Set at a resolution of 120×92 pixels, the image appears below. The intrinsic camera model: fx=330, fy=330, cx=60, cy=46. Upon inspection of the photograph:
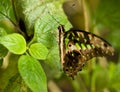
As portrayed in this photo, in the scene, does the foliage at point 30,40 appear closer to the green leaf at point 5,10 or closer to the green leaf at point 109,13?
the green leaf at point 5,10

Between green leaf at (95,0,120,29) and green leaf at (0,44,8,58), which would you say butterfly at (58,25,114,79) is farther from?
green leaf at (95,0,120,29)

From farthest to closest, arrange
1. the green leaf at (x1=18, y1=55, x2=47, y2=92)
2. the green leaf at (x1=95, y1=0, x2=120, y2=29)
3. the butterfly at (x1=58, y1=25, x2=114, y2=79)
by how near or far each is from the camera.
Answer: the green leaf at (x1=95, y1=0, x2=120, y2=29)
the butterfly at (x1=58, y1=25, x2=114, y2=79)
the green leaf at (x1=18, y1=55, x2=47, y2=92)

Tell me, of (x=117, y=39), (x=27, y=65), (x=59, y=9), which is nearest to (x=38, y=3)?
(x=59, y=9)

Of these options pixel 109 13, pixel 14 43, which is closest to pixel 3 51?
pixel 14 43

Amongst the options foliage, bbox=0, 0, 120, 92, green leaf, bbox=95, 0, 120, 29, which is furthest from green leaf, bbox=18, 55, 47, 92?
green leaf, bbox=95, 0, 120, 29

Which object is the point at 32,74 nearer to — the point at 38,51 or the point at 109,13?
the point at 38,51
